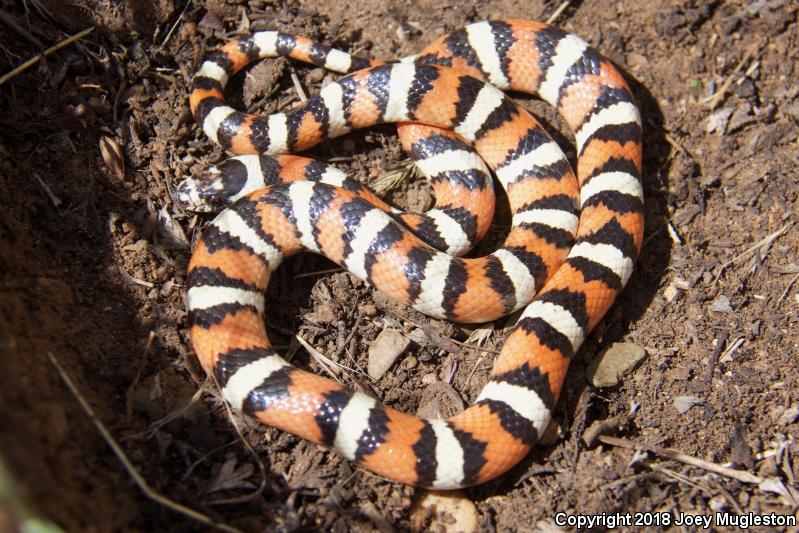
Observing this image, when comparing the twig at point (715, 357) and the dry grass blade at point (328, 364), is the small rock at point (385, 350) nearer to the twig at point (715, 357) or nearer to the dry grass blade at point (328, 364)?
the dry grass blade at point (328, 364)

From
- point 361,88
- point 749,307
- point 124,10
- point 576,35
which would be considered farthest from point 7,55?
point 749,307

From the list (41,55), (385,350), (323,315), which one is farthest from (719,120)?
(41,55)

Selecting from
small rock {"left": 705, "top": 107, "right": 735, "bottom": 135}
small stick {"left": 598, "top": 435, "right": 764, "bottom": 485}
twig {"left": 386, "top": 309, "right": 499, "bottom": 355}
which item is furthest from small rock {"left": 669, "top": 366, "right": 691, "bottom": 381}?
small rock {"left": 705, "top": 107, "right": 735, "bottom": 135}

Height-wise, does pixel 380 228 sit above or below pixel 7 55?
below

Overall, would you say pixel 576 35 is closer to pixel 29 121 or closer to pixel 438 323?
pixel 438 323

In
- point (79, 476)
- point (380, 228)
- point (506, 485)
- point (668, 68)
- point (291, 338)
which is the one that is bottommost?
point (506, 485)

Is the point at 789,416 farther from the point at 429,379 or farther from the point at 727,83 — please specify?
the point at 727,83

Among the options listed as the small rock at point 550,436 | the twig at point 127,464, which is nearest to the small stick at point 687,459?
the small rock at point 550,436
